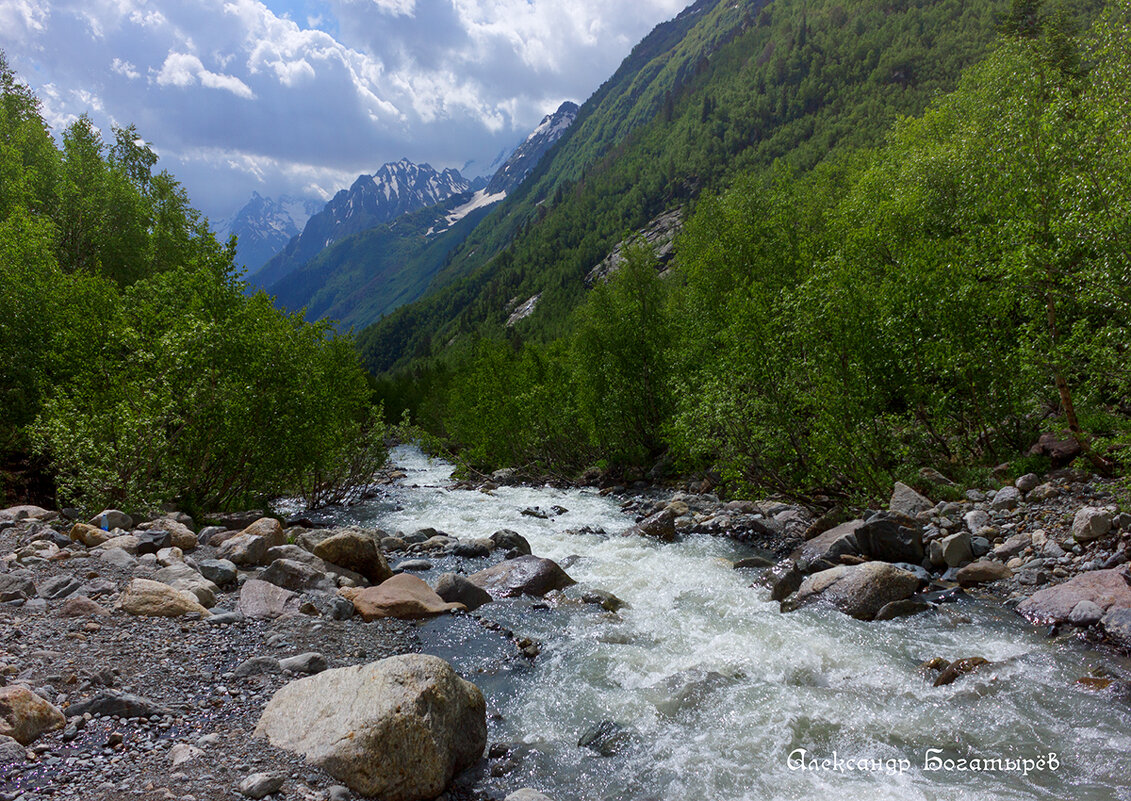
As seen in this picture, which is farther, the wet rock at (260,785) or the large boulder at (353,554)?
the large boulder at (353,554)

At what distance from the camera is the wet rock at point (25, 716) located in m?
5.38

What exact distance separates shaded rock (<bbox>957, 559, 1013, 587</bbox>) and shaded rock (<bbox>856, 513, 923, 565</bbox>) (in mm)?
1155

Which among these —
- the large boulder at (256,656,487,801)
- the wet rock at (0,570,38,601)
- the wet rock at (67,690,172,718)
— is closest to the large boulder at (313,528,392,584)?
the wet rock at (0,570,38,601)

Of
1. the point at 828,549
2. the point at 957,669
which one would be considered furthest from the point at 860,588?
the point at 957,669

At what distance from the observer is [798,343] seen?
63.7 ft

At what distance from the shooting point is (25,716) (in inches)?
217

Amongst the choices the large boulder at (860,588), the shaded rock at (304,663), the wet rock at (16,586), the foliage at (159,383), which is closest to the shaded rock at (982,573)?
the large boulder at (860,588)

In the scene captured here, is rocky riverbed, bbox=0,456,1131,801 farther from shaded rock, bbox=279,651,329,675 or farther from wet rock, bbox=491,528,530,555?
wet rock, bbox=491,528,530,555

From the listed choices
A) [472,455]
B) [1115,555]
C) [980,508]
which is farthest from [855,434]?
[472,455]

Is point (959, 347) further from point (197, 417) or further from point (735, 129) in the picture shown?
point (735, 129)

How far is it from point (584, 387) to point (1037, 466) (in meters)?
23.0

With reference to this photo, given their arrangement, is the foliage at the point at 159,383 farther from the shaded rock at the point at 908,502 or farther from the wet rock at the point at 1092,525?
the wet rock at the point at 1092,525

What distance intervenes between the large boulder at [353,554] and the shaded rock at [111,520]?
15.6 feet

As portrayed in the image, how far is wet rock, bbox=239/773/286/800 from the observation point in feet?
17.3
